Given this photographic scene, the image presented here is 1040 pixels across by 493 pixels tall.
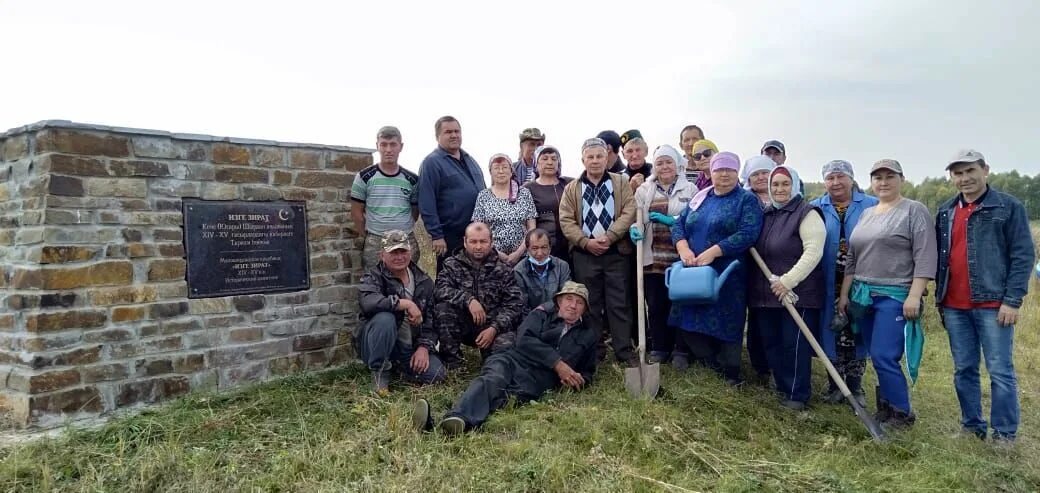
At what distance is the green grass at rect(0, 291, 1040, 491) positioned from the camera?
10.6ft

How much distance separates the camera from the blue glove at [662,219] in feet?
16.6

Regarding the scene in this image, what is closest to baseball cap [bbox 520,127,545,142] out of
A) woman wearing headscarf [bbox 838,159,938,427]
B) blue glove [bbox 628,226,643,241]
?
blue glove [bbox 628,226,643,241]

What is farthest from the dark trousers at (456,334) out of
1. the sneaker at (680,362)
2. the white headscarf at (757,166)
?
the white headscarf at (757,166)

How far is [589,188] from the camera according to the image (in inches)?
206

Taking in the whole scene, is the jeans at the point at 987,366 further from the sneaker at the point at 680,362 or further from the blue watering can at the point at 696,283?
the sneaker at the point at 680,362

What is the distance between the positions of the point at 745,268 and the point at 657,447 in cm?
176

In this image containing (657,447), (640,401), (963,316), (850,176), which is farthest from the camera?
(850,176)

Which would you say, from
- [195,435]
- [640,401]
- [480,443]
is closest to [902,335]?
[640,401]

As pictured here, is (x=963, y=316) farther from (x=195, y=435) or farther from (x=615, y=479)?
(x=195, y=435)

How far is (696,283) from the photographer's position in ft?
14.9

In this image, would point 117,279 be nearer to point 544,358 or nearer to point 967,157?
point 544,358

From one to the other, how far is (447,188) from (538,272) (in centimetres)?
108

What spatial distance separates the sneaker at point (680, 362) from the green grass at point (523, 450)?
0.39 meters

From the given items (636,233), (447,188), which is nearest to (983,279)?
(636,233)
